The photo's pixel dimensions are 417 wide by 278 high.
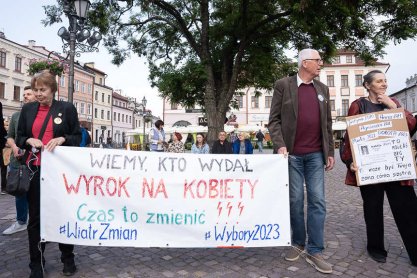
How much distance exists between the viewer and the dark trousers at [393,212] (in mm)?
3514

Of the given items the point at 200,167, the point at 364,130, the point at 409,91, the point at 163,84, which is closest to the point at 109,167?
the point at 200,167

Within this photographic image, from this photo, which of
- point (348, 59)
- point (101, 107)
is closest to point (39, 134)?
point (348, 59)

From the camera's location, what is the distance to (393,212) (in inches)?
143

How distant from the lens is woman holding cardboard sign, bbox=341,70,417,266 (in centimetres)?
352

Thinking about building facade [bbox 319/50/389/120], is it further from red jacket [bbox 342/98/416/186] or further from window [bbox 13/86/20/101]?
red jacket [bbox 342/98/416/186]

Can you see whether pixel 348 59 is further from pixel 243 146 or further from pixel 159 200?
pixel 159 200

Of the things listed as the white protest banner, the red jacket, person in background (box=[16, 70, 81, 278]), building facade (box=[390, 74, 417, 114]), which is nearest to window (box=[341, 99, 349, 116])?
building facade (box=[390, 74, 417, 114])

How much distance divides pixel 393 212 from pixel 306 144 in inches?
47.6

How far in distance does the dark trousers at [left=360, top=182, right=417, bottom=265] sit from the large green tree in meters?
5.55

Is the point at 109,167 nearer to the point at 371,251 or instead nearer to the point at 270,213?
the point at 270,213

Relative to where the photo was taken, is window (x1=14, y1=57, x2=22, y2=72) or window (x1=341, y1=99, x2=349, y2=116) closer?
window (x1=14, y1=57, x2=22, y2=72)

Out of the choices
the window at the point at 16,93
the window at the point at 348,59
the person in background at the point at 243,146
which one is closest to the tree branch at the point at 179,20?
the person in background at the point at 243,146

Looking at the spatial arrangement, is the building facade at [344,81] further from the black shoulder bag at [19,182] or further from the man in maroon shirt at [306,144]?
the black shoulder bag at [19,182]

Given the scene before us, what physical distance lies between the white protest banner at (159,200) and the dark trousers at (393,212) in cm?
99
